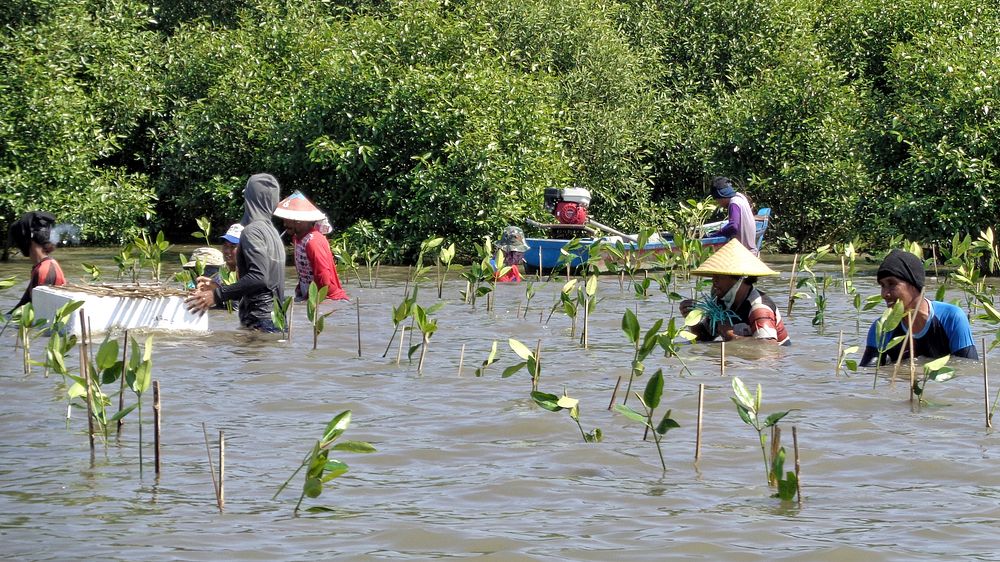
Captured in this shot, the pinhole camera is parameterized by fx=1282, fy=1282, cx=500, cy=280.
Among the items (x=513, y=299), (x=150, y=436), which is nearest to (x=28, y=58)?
(x=513, y=299)

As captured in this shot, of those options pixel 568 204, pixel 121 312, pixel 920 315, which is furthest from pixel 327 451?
pixel 568 204

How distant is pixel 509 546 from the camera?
4.35 m

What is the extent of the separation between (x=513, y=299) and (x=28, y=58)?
8983mm

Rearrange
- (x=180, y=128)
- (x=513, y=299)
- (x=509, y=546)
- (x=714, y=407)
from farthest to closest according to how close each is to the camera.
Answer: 1. (x=180, y=128)
2. (x=513, y=299)
3. (x=714, y=407)
4. (x=509, y=546)

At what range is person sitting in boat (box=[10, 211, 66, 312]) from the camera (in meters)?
8.60

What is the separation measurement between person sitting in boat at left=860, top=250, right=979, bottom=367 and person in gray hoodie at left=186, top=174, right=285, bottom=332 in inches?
146

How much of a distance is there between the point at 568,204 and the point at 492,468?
1181 centimetres

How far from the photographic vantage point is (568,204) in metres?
17.1

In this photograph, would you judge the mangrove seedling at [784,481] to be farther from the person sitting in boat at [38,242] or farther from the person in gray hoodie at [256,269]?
the person sitting in boat at [38,242]

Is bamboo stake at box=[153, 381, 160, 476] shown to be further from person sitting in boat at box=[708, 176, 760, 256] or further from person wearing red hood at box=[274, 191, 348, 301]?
person sitting in boat at box=[708, 176, 760, 256]

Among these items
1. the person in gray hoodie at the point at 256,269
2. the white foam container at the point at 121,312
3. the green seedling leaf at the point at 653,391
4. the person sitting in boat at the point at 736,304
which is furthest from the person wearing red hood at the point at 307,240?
the green seedling leaf at the point at 653,391

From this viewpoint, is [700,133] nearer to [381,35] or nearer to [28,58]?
[381,35]

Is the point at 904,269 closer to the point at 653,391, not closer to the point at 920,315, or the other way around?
the point at 920,315

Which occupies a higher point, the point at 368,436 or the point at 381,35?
the point at 381,35
